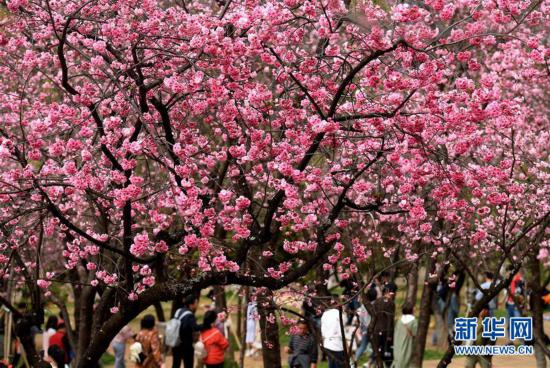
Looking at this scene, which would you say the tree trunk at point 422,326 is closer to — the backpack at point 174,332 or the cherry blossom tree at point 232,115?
the backpack at point 174,332

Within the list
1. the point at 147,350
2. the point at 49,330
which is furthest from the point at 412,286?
the point at 49,330

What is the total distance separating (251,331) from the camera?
795 inches

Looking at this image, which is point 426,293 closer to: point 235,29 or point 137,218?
point 137,218

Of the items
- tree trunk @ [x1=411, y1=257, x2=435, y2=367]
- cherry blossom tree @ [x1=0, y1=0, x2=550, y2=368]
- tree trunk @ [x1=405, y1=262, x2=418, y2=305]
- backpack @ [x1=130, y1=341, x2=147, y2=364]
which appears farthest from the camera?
tree trunk @ [x1=405, y1=262, x2=418, y2=305]

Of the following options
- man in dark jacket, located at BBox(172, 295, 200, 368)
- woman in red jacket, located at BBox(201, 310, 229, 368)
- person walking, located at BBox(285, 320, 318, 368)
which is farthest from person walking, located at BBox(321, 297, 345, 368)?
man in dark jacket, located at BBox(172, 295, 200, 368)

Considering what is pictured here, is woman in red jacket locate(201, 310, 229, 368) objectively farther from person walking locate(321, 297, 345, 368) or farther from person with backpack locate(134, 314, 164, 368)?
person walking locate(321, 297, 345, 368)

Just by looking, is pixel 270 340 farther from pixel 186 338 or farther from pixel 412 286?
pixel 412 286

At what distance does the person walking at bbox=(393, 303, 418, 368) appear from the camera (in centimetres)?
1391

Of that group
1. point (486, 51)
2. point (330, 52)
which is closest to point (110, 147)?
point (330, 52)

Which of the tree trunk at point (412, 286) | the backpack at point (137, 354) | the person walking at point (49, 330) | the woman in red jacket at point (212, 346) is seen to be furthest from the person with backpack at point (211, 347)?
the tree trunk at point (412, 286)

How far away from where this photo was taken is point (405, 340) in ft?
45.7

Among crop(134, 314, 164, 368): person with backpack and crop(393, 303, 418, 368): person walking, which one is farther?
crop(393, 303, 418, 368): person walking

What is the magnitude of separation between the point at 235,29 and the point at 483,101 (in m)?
2.18

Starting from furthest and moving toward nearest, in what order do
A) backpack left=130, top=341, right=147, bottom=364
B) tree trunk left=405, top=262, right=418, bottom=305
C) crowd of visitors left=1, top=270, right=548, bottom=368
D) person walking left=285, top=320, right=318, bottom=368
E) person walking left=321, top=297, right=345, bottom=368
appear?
tree trunk left=405, top=262, right=418, bottom=305 < person walking left=285, top=320, right=318, bottom=368 < person walking left=321, top=297, right=345, bottom=368 < backpack left=130, top=341, right=147, bottom=364 < crowd of visitors left=1, top=270, right=548, bottom=368
